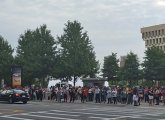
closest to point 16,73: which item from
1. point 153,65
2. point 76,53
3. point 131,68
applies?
point 76,53

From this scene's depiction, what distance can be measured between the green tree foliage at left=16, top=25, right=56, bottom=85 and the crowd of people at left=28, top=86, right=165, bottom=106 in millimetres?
18735

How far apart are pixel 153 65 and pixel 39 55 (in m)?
21.6

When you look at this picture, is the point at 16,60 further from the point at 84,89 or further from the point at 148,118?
the point at 148,118

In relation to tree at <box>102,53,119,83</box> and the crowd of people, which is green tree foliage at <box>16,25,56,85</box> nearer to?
tree at <box>102,53,119,83</box>

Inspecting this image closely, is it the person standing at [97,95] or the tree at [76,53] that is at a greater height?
the tree at [76,53]

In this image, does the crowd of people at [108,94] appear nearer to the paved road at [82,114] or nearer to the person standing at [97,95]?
the person standing at [97,95]

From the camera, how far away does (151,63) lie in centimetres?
7906

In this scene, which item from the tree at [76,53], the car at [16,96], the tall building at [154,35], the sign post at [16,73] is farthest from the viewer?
the tall building at [154,35]

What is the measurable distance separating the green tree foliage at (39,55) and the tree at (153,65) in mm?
18131

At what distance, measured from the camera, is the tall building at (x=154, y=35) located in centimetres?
15438

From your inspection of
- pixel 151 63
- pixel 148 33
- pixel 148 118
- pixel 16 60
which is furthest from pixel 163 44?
pixel 148 118

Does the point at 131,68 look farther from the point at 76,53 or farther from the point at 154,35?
the point at 154,35

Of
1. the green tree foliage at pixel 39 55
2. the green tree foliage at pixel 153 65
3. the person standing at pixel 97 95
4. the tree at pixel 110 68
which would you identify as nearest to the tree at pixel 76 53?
the green tree foliage at pixel 39 55

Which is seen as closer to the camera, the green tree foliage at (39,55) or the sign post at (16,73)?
the sign post at (16,73)
